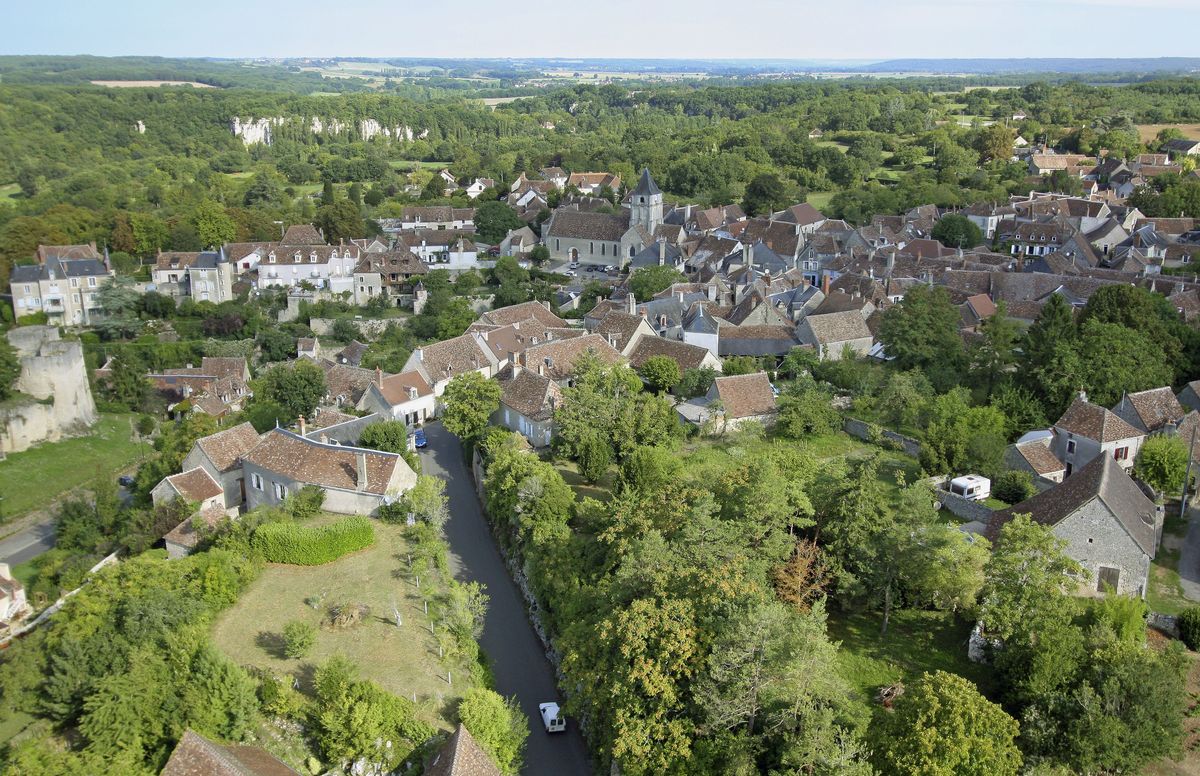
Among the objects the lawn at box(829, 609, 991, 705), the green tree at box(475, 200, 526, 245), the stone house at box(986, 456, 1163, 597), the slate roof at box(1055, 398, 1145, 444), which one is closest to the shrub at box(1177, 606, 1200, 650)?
the stone house at box(986, 456, 1163, 597)

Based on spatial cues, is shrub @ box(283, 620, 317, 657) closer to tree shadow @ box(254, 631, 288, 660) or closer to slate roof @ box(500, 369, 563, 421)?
tree shadow @ box(254, 631, 288, 660)

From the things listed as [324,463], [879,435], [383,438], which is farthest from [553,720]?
[879,435]

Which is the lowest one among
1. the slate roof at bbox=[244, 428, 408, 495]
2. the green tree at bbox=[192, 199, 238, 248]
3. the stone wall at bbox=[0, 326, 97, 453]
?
the stone wall at bbox=[0, 326, 97, 453]

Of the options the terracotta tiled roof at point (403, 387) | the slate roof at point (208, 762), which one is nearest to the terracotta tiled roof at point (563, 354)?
the terracotta tiled roof at point (403, 387)

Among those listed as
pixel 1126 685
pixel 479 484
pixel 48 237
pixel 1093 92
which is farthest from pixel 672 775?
pixel 1093 92

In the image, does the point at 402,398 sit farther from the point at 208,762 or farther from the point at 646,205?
the point at 646,205

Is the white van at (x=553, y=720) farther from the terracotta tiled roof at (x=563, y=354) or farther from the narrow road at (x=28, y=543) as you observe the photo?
the narrow road at (x=28, y=543)

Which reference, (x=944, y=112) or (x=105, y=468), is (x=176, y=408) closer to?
(x=105, y=468)
